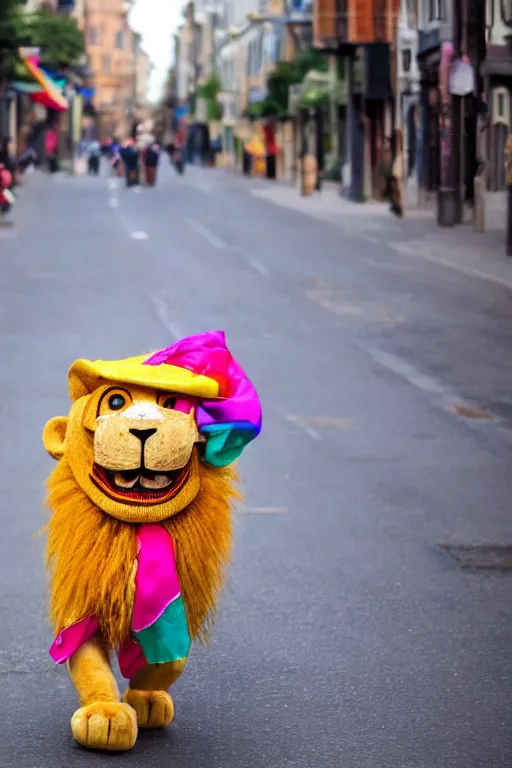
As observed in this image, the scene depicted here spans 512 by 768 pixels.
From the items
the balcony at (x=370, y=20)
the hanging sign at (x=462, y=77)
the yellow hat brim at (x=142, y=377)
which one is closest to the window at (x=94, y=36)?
the balcony at (x=370, y=20)

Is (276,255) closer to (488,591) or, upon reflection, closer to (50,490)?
(488,591)

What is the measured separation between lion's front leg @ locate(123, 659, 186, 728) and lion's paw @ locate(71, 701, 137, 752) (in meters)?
0.23

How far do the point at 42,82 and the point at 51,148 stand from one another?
26.0 meters


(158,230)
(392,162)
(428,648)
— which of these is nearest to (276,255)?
(158,230)

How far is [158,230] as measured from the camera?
3603 centimetres

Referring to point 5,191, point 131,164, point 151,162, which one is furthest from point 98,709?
point 151,162

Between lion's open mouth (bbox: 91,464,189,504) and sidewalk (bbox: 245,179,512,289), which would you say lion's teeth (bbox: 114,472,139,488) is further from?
sidewalk (bbox: 245,179,512,289)

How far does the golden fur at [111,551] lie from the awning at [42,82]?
162ft

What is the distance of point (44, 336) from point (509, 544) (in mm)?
9390

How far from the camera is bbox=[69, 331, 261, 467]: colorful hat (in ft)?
15.4

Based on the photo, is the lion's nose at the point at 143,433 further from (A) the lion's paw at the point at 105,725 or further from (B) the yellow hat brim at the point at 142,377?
(A) the lion's paw at the point at 105,725

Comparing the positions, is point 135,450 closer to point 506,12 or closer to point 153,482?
point 153,482

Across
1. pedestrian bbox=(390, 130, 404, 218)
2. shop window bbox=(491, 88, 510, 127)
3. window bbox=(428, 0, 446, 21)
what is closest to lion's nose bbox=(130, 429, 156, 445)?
pedestrian bbox=(390, 130, 404, 218)

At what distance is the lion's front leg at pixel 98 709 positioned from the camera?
4805mm
